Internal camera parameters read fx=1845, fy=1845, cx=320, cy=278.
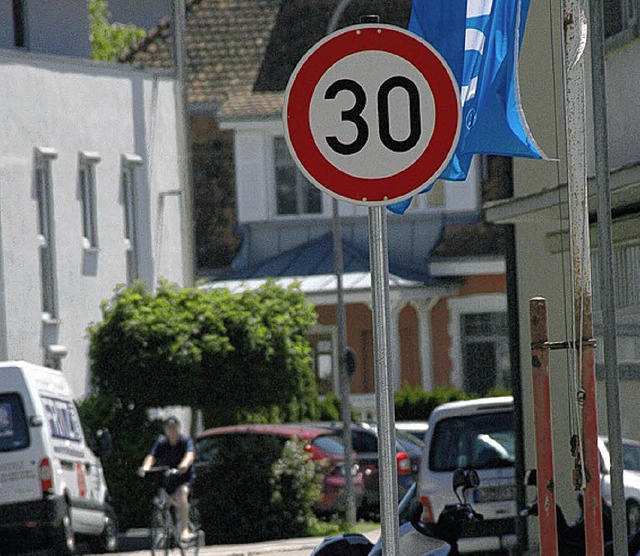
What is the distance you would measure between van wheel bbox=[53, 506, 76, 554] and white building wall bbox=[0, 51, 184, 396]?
8635mm

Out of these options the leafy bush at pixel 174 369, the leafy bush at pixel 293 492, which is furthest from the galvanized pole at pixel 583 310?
the leafy bush at pixel 174 369

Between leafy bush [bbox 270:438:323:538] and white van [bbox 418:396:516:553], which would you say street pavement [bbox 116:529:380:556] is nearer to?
leafy bush [bbox 270:438:323:538]

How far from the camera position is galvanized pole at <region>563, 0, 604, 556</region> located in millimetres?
8234

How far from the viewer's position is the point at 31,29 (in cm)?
3153

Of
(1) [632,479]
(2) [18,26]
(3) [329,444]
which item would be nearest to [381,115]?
(1) [632,479]

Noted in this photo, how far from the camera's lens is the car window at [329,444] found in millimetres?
26406

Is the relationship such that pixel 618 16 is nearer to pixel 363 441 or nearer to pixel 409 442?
pixel 409 442

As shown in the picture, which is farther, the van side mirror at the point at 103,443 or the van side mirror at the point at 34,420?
the van side mirror at the point at 103,443

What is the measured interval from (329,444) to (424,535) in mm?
16457

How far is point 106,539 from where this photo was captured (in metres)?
23.0

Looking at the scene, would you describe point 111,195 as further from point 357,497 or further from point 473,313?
point 473,313

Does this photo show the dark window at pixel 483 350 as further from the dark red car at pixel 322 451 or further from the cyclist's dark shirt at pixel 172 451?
the cyclist's dark shirt at pixel 172 451

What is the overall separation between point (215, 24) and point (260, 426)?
20.2 metres

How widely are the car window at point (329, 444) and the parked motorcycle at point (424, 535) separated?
15.6m
